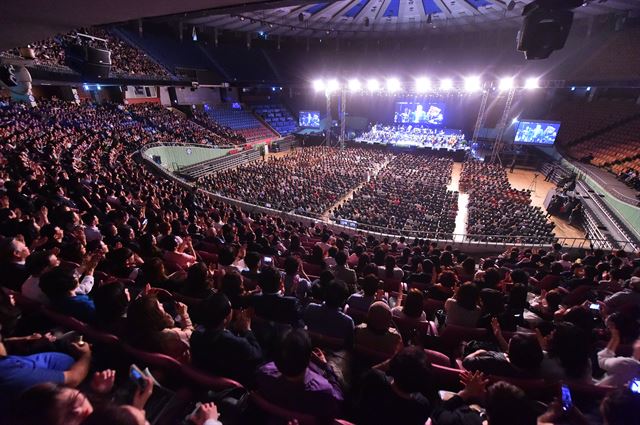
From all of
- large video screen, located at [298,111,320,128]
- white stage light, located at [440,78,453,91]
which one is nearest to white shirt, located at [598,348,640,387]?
white stage light, located at [440,78,453,91]

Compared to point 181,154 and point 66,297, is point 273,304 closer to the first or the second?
point 66,297

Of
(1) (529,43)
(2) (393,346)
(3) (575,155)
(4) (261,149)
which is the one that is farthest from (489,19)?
(2) (393,346)

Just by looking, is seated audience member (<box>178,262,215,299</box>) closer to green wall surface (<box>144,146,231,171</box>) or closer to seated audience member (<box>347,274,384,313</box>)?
seated audience member (<box>347,274,384,313</box>)

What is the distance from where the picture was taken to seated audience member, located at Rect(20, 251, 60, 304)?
304 cm

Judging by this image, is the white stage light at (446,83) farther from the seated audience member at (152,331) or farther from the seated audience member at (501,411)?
the seated audience member at (152,331)

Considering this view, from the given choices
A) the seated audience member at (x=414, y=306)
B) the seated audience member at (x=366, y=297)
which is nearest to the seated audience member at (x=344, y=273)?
the seated audience member at (x=366, y=297)

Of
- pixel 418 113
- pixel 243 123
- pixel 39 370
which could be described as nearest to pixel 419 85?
pixel 418 113

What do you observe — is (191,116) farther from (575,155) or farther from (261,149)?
(575,155)

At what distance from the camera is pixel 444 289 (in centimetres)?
473

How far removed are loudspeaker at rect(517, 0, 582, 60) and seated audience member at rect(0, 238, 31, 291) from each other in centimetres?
839

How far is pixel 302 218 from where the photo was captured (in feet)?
45.1

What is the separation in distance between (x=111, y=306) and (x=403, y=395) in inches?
97.4

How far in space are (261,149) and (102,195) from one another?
85.6 ft

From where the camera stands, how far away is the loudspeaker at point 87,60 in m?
7.42
